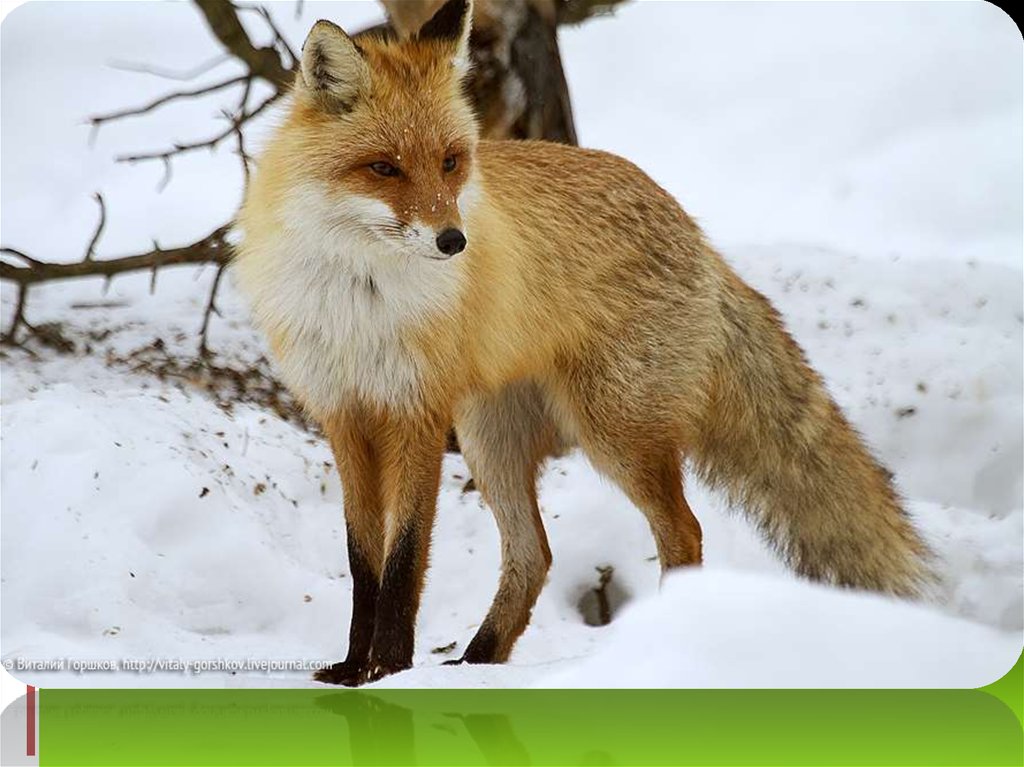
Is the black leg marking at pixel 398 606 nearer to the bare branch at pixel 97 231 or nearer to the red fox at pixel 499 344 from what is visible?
the red fox at pixel 499 344

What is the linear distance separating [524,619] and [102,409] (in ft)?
5.38

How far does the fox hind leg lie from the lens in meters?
4.02

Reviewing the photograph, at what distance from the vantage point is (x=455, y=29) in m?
3.47

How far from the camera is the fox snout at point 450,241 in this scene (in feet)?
9.99

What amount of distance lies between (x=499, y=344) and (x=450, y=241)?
662 mm

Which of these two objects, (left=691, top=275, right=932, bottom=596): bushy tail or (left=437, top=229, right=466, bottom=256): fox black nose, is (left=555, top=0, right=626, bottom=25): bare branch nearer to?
(left=691, top=275, right=932, bottom=596): bushy tail

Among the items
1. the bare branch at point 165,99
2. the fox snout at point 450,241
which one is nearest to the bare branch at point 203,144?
the bare branch at point 165,99

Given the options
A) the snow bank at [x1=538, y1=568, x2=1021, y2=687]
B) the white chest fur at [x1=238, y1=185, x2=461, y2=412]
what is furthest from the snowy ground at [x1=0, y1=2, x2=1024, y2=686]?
the white chest fur at [x1=238, y1=185, x2=461, y2=412]

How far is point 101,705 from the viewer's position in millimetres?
3326

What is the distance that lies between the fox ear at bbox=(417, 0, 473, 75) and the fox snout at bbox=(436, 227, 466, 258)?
607 mm

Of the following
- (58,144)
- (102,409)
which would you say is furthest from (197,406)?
(58,144)

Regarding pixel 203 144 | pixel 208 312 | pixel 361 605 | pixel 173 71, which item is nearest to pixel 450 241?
pixel 361 605

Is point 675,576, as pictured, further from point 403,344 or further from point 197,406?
point 197,406

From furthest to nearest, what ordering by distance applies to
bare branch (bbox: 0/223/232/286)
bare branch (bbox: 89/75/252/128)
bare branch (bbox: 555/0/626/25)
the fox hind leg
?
bare branch (bbox: 555/0/626/25) < bare branch (bbox: 0/223/232/286) < bare branch (bbox: 89/75/252/128) < the fox hind leg
